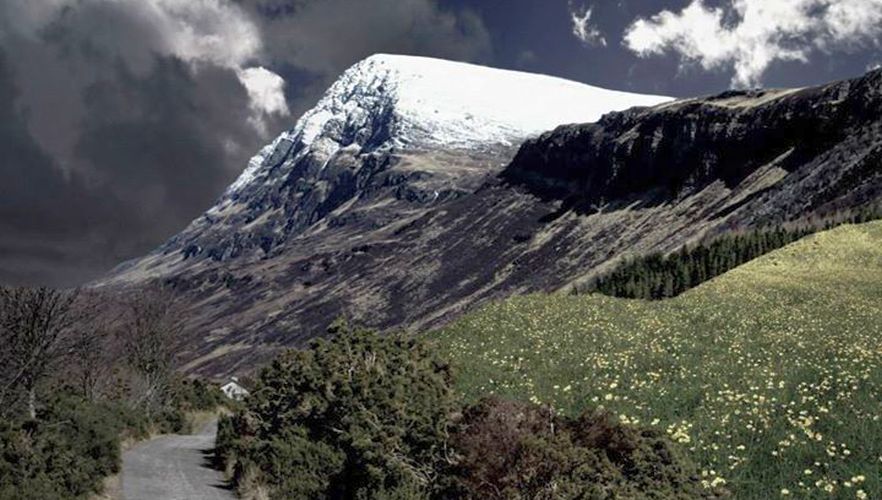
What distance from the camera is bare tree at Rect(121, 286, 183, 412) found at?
5244cm

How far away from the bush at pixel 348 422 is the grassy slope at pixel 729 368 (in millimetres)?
3140

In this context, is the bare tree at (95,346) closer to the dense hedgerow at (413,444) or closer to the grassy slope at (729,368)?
the dense hedgerow at (413,444)

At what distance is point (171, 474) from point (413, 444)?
12815 millimetres

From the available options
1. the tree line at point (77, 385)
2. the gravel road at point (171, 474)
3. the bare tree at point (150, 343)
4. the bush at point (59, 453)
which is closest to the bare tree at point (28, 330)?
the tree line at point (77, 385)

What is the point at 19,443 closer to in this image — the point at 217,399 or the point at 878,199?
the point at 217,399

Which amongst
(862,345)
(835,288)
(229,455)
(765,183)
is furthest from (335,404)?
(765,183)

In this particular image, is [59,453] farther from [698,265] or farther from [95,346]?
[698,265]

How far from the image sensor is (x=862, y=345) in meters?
25.4

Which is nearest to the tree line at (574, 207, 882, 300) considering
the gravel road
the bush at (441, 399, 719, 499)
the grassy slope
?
the grassy slope

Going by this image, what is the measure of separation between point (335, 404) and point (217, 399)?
53299 mm

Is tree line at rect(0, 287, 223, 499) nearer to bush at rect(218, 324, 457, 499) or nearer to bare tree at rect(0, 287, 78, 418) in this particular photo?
bare tree at rect(0, 287, 78, 418)

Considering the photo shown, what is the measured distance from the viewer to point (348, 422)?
66.0 feet

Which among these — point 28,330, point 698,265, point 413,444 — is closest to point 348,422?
point 413,444

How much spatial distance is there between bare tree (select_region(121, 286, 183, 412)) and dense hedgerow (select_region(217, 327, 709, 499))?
27.1 m
